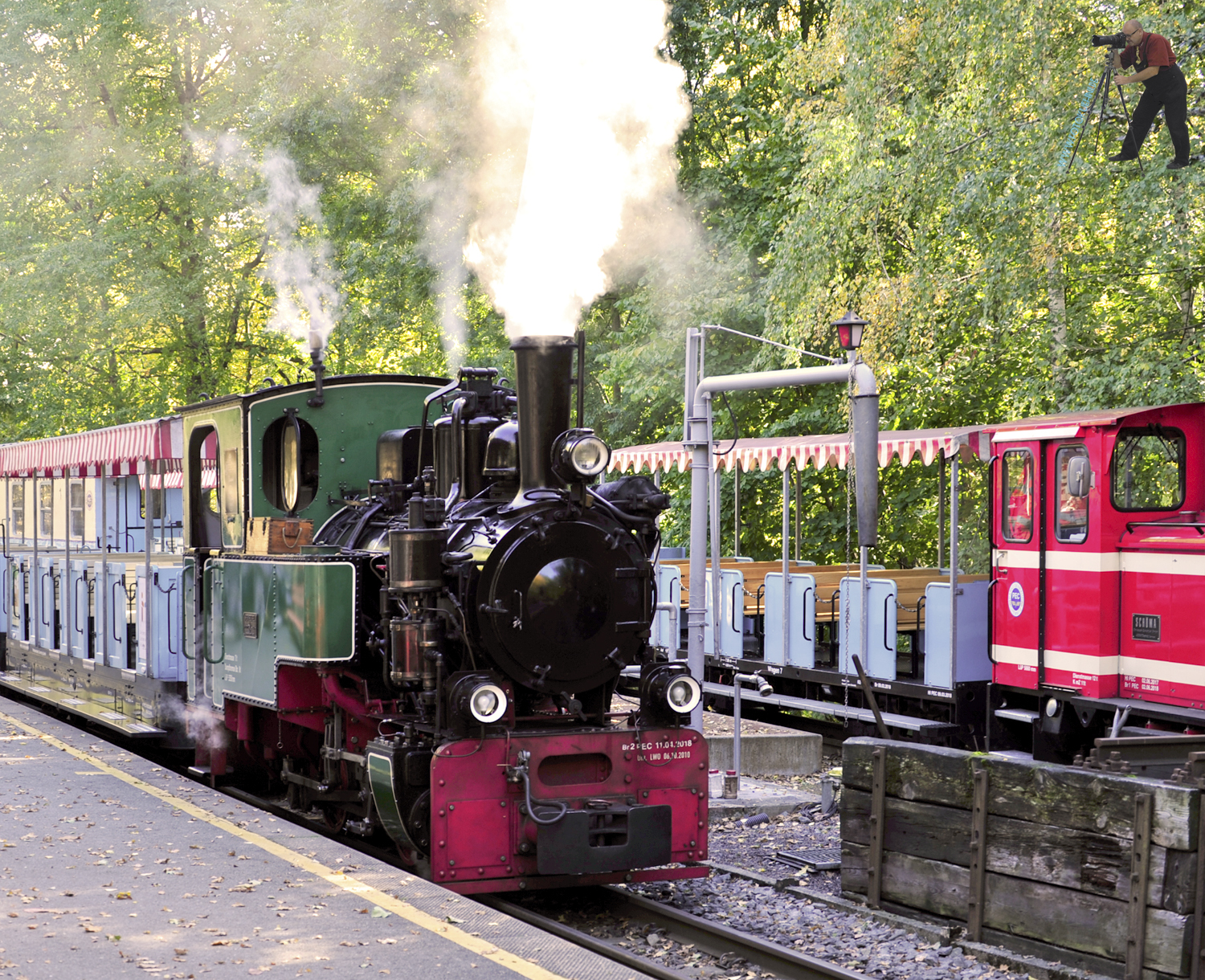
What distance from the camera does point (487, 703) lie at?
6.50 m

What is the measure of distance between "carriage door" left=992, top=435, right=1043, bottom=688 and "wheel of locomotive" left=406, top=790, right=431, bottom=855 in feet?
19.4

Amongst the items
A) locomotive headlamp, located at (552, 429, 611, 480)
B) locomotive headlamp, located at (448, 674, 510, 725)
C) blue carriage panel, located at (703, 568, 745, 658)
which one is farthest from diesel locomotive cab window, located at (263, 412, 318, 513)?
blue carriage panel, located at (703, 568, 745, 658)

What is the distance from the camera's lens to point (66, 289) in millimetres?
27750

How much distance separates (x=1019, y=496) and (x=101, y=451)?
317 inches

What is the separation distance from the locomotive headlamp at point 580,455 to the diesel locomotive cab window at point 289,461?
96.0 inches

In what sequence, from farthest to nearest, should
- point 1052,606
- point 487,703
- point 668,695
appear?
point 1052,606 < point 668,695 < point 487,703

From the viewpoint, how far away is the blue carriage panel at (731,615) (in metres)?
14.3

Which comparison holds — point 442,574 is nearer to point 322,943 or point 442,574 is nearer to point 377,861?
point 377,861

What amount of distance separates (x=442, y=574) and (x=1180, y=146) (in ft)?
27.2

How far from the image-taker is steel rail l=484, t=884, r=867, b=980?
5.65 m

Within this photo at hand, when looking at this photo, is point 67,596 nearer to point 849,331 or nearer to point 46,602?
point 46,602

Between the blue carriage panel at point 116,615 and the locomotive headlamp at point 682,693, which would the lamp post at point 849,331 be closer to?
the locomotive headlamp at point 682,693

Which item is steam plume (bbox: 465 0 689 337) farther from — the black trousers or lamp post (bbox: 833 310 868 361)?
the black trousers

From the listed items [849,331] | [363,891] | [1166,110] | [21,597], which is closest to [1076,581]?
[849,331]
